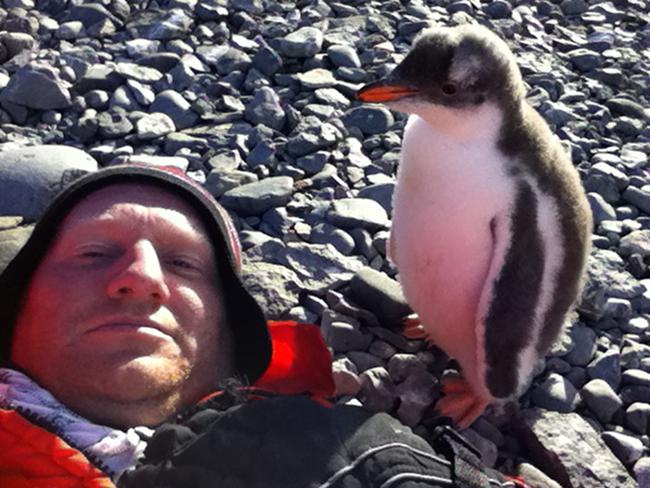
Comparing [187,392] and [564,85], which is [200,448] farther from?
[564,85]


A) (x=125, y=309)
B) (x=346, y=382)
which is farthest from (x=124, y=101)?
(x=125, y=309)

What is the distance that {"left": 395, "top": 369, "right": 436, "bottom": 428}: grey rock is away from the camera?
208cm

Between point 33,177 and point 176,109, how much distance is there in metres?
0.64

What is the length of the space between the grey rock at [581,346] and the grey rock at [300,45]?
1536mm

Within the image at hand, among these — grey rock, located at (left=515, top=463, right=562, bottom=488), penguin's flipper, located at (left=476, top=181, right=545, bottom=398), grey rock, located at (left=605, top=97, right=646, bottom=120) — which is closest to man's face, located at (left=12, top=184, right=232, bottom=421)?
penguin's flipper, located at (left=476, top=181, right=545, bottom=398)

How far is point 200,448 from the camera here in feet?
4.63

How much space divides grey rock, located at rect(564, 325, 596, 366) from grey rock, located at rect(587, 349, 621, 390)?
0.02 meters

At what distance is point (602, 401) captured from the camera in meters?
2.21

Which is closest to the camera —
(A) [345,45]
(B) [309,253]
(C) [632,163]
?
(B) [309,253]

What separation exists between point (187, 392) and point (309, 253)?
86 cm

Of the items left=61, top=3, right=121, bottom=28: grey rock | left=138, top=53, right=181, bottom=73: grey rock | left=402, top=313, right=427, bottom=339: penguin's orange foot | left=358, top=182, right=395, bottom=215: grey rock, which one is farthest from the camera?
left=61, top=3, right=121, bottom=28: grey rock

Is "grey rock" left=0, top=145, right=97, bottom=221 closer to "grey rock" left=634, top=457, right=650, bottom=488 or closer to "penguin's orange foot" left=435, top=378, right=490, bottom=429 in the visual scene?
"penguin's orange foot" left=435, top=378, right=490, bottom=429

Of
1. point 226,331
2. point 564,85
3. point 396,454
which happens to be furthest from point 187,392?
point 564,85

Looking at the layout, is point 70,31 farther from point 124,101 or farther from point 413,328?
point 413,328
